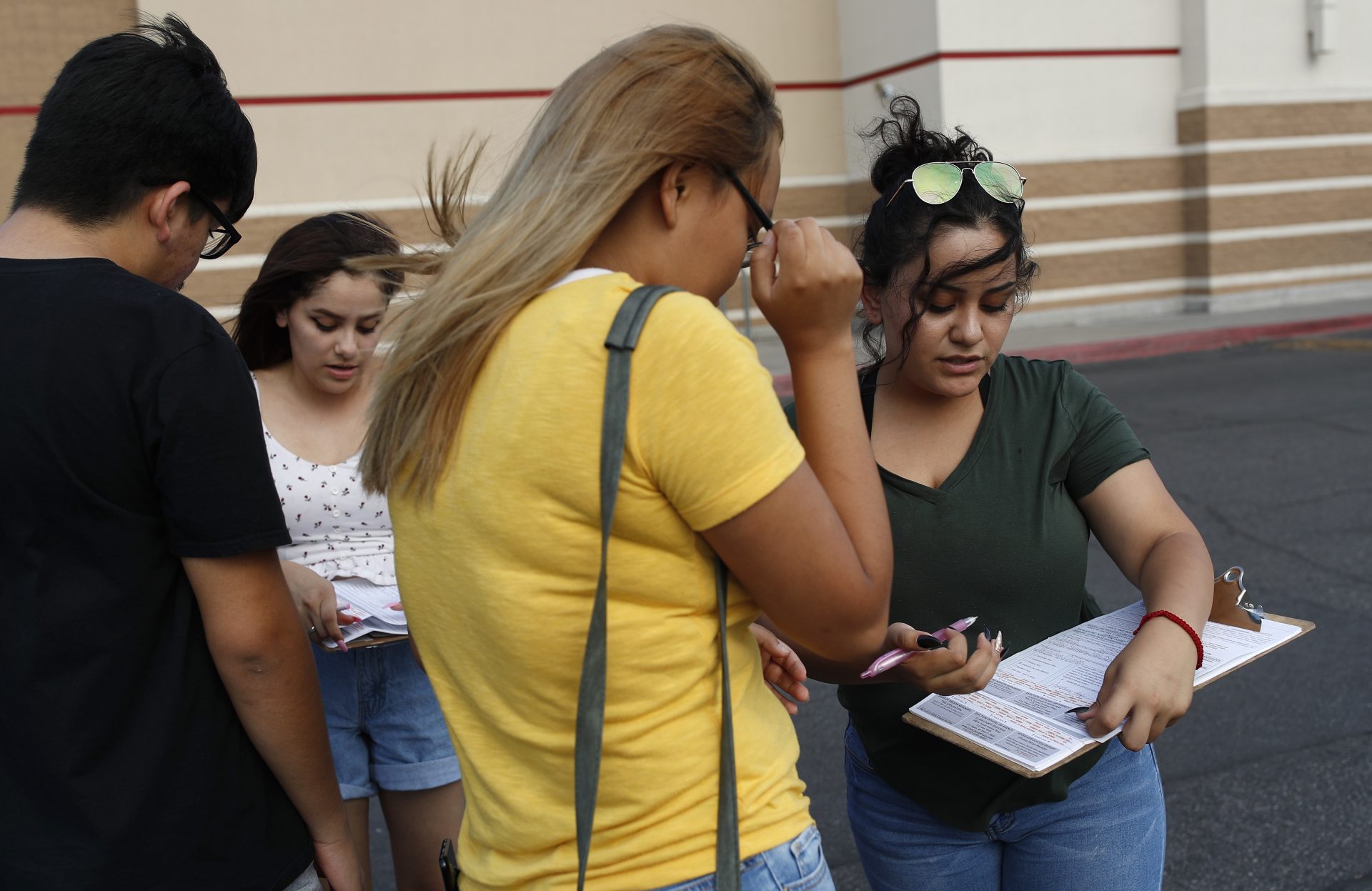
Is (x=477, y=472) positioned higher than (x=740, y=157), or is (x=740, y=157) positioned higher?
(x=740, y=157)

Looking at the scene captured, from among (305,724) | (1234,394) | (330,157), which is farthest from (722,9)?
(305,724)

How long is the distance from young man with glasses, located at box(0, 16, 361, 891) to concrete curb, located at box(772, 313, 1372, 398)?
10898mm

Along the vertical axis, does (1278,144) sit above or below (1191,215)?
above

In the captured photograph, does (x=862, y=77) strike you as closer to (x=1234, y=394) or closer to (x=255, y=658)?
(x=1234, y=394)

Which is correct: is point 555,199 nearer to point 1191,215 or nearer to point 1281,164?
point 1191,215

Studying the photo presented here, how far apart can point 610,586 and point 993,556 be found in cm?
90

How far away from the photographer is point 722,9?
15031mm

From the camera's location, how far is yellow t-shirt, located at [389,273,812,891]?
1.18 meters

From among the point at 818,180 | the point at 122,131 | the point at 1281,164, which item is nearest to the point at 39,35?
the point at 818,180

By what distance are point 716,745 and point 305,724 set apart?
A: 725 millimetres


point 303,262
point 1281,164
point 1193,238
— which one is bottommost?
point 1193,238

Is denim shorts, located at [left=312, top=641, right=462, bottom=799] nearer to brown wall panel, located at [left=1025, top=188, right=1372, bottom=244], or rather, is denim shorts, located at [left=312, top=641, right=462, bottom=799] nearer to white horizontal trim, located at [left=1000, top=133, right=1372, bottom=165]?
white horizontal trim, located at [left=1000, top=133, right=1372, bottom=165]

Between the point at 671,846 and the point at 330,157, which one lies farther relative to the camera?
the point at 330,157

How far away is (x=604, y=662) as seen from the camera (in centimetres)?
121
